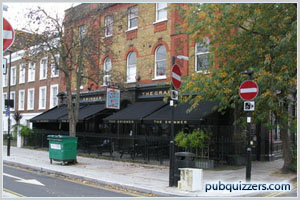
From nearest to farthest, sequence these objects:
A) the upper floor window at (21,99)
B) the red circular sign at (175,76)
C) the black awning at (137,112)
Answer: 1. the red circular sign at (175,76)
2. the black awning at (137,112)
3. the upper floor window at (21,99)

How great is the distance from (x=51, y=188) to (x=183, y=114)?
7.46 meters

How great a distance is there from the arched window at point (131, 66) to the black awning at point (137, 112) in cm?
231

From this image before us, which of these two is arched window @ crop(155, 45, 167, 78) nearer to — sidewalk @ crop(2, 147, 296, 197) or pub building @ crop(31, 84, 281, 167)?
pub building @ crop(31, 84, 281, 167)

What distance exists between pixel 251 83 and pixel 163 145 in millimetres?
6907

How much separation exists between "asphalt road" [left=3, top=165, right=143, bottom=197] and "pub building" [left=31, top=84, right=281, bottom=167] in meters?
5.55

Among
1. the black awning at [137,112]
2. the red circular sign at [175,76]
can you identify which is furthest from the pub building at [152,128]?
the red circular sign at [175,76]

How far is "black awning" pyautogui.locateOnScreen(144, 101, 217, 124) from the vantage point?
47.2 feet

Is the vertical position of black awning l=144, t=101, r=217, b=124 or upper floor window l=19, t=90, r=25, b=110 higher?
upper floor window l=19, t=90, r=25, b=110

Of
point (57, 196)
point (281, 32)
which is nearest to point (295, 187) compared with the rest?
point (281, 32)

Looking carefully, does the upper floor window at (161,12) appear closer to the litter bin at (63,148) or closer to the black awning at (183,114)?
the black awning at (183,114)

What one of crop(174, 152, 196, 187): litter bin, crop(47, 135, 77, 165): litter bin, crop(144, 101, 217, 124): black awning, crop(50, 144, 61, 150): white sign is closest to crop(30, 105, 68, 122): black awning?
crop(50, 144, 61, 150): white sign

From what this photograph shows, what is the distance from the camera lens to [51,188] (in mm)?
9703

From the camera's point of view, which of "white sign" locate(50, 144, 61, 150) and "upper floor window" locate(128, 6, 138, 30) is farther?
"upper floor window" locate(128, 6, 138, 30)

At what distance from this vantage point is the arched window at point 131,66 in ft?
69.2
